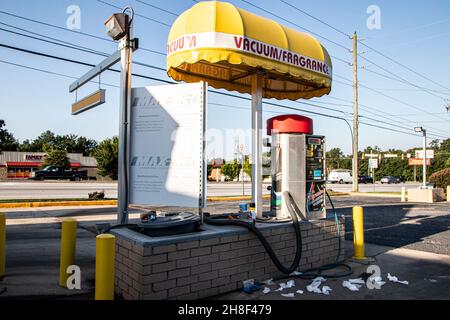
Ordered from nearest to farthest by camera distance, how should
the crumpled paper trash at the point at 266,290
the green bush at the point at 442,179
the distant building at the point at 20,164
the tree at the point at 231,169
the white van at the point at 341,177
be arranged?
the crumpled paper trash at the point at 266,290 < the green bush at the point at 442,179 < the distant building at the point at 20,164 < the white van at the point at 341,177 < the tree at the point at 231,169

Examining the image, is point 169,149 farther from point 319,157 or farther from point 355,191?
point 355,191

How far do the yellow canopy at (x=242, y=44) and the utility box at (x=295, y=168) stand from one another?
0.94m

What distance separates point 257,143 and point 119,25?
3148 mm

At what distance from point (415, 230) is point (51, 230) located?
34.4 ft

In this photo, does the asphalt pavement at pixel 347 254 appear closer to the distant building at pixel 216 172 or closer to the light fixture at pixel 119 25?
the light fixture at pixel 119 25

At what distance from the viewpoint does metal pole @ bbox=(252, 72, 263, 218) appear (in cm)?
619

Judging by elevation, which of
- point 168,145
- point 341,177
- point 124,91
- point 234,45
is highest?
point 234,45

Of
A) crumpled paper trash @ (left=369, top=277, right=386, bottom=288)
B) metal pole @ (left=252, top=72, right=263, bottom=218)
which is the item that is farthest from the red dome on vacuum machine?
crumpled paper trash @ (left=369, top=277, right=386, bottom=288)

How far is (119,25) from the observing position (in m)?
5.71

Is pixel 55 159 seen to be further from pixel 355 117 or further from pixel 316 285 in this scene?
pixel 316 285

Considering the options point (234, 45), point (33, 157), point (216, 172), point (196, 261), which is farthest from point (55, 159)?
point (196, 261)

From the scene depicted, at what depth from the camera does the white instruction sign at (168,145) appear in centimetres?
500

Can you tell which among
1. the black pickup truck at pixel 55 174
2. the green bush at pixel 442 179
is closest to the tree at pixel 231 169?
the black pickup truck at pixel 55 174
